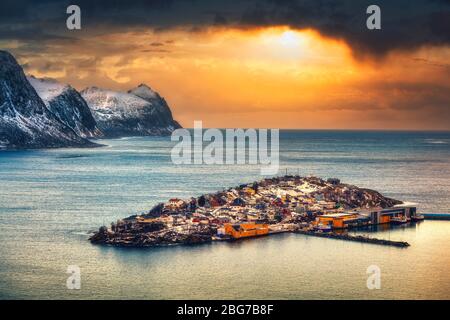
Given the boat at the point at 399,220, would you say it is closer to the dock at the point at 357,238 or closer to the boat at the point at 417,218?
the boat at the point at 417,218

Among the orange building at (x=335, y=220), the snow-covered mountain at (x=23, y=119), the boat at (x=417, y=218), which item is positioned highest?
the snow-covered mountain at (x=23, y=119)

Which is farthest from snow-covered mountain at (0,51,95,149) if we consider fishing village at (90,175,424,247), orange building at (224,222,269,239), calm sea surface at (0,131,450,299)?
orange building at (224,222,269,239)

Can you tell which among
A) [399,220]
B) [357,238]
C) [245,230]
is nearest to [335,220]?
[357,238]

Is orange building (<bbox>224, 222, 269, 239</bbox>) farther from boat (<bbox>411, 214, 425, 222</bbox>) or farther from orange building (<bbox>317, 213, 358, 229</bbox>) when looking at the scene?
boat (<bbox>411, 214, 425, 222</bbox>)

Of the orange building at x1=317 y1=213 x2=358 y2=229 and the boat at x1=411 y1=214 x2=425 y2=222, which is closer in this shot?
the orange building at x1=317 y1=213 x2=358 y2=229

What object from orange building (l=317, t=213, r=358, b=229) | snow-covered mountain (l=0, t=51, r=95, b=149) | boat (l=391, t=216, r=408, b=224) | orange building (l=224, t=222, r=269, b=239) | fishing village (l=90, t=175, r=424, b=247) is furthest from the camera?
snow-covered mountain (l=0, t=51, r=95, b=149)

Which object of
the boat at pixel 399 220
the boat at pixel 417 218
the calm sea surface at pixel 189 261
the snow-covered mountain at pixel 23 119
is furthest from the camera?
the snow-covered mountain at pixel 23 119

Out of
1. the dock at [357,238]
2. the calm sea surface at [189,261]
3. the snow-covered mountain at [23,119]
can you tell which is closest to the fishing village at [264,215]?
the dock at [357,238]

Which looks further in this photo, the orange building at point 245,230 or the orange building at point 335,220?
the orange building at point 335,220
